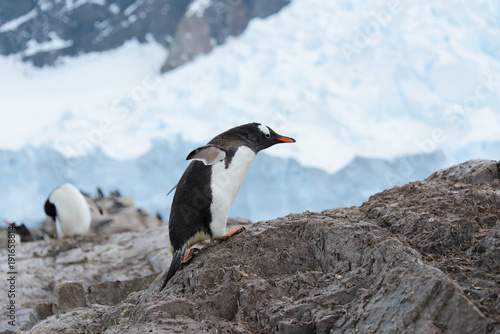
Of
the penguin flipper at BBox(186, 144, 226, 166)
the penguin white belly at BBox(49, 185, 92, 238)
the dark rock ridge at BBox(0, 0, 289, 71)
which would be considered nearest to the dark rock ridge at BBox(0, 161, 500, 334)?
the penguin flipper at BBox(186, 144, 226, 166)

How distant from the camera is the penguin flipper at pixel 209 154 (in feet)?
8.66

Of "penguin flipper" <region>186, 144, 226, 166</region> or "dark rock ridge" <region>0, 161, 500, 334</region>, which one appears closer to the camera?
"dark rock ridge" <region>0, 161, 500, 334</region>

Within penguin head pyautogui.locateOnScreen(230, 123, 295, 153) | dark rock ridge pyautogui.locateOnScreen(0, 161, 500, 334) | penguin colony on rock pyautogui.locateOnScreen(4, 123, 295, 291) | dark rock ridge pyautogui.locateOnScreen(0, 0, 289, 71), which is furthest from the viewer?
dark rock ridge pyautogui.locateOnScreen(0, 0, 289, 71)

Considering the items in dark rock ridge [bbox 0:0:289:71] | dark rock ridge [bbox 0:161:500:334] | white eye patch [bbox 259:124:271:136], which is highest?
dark rock ridge [bbox 0:0:289:71]

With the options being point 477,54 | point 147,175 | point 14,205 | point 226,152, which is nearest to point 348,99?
point 477,54

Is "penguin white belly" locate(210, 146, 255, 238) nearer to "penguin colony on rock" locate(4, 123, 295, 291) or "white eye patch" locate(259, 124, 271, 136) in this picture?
"penguin colony on rock" locate(4, 123, 295, 291)

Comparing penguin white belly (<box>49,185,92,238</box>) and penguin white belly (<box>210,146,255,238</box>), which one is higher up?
penguin white belly (<box>49,185,92,238</box>)

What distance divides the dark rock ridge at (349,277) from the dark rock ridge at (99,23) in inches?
1022

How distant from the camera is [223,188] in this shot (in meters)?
2.87

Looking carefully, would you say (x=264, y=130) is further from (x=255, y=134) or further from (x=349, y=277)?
(x=349, y=277)

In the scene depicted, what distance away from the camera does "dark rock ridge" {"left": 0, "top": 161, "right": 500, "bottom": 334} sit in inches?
67.8

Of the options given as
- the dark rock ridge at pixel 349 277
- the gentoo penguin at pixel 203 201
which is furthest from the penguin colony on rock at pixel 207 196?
the dark rock ridge at pixel 349 277

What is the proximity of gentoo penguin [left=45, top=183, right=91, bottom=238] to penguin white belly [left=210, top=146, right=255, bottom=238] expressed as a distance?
17.7ft

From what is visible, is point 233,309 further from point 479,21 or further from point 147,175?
point 479,21
